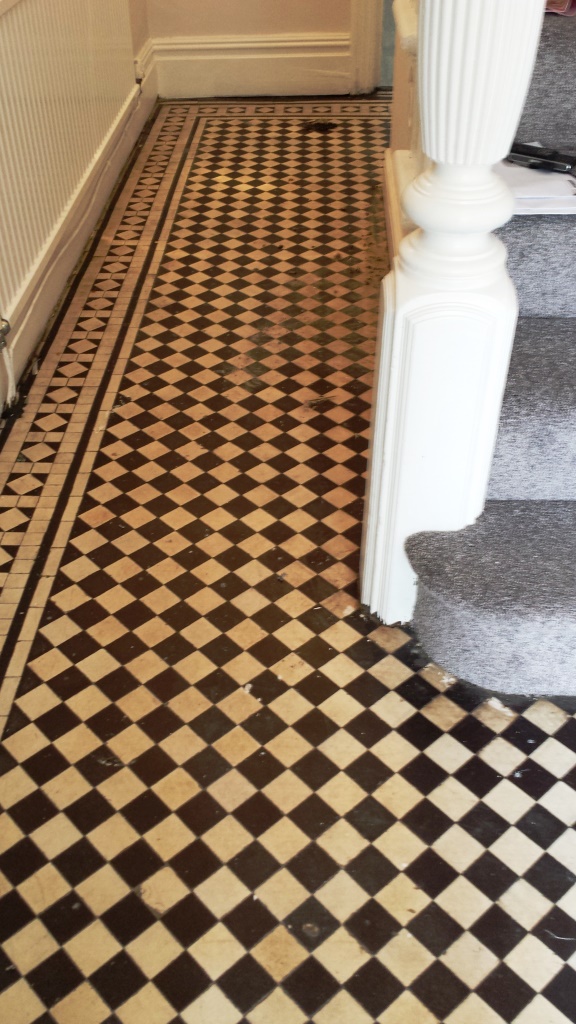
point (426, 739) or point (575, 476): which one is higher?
point (575, 476)

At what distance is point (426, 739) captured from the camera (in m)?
1.90

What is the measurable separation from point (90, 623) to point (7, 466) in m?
0.67

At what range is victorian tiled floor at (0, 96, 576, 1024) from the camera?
154cm

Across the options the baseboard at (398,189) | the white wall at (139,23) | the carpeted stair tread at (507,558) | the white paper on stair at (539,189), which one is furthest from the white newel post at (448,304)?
the white wall at (139,23)

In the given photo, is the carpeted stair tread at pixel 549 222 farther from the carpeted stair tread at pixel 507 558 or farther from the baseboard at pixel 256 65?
the baseboard at pixel 256 65

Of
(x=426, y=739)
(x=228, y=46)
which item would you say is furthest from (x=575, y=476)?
(x=228, y=46)

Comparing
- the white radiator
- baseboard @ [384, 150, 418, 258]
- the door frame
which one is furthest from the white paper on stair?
the door frame

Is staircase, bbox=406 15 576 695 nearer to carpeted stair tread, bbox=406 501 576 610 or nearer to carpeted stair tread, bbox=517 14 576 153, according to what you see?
carpeted stair tread, bbox=406 501 576 610

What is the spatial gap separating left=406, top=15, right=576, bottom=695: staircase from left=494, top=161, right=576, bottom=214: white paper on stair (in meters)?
0.06

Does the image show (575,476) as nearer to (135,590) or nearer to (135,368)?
(135,590)

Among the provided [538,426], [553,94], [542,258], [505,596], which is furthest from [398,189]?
[505,596]

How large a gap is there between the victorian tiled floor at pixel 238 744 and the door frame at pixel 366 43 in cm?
262

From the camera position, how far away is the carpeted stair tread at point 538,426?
6.30 ft

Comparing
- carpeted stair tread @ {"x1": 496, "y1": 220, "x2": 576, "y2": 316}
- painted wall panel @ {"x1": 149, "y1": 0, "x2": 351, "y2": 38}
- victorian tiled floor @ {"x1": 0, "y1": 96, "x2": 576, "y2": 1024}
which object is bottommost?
victorian tiled floor @ {"x1": 0, "y1": 96, "x2": 576, "y2": 1024}
